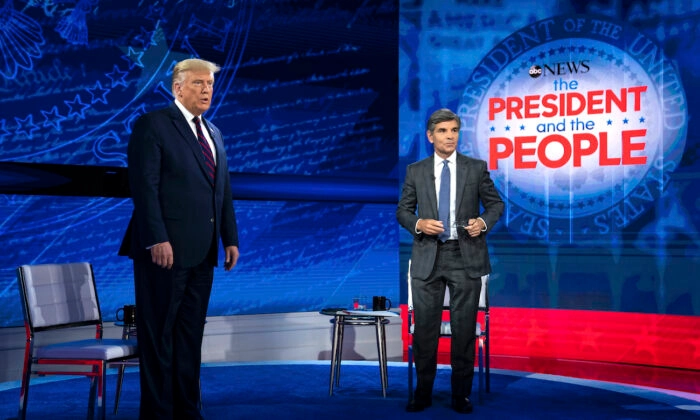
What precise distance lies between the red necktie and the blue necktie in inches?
52.0

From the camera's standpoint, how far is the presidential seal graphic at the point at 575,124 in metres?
5.98

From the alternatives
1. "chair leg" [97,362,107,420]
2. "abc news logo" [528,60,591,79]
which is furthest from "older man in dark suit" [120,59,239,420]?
"abc news logo" [528,60,591,79]

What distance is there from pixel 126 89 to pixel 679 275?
401 cm

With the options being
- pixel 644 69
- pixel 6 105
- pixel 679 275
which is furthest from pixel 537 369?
pixel 6 105

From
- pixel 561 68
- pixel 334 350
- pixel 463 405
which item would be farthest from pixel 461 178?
pixel 561 68

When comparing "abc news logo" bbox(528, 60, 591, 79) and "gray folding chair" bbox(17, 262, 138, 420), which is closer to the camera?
"gray folding chair" bbox(17, 262, 138, 420)

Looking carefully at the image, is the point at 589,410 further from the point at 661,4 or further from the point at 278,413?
the point at 661,4

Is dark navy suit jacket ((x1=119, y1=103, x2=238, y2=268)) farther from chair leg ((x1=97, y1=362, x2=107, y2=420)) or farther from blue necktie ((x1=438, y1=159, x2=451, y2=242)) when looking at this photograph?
blue necktie ((x1=438, y1=159, x2=451, y2=242))

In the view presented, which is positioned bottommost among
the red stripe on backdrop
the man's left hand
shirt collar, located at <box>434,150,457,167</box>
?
the red stripe on backdrop

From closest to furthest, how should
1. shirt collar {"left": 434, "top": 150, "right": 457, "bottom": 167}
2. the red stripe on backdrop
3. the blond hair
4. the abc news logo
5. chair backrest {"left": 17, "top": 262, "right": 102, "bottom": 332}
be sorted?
the blond hair → chair backrest {"left": 17, "top": 262, "right": 102, "bottom": 332} → shirt collar {"left": 434, "top": 150, "right": 457, "bottom": 167} → the red stripe on backdrop → the abc news logo

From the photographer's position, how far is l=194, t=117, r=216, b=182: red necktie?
351cm

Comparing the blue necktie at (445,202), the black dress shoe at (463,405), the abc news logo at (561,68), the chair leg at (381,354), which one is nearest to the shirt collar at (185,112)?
the blue necktie at (445,202)

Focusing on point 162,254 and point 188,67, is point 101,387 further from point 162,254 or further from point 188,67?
point 188,67

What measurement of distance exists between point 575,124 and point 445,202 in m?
2.33
